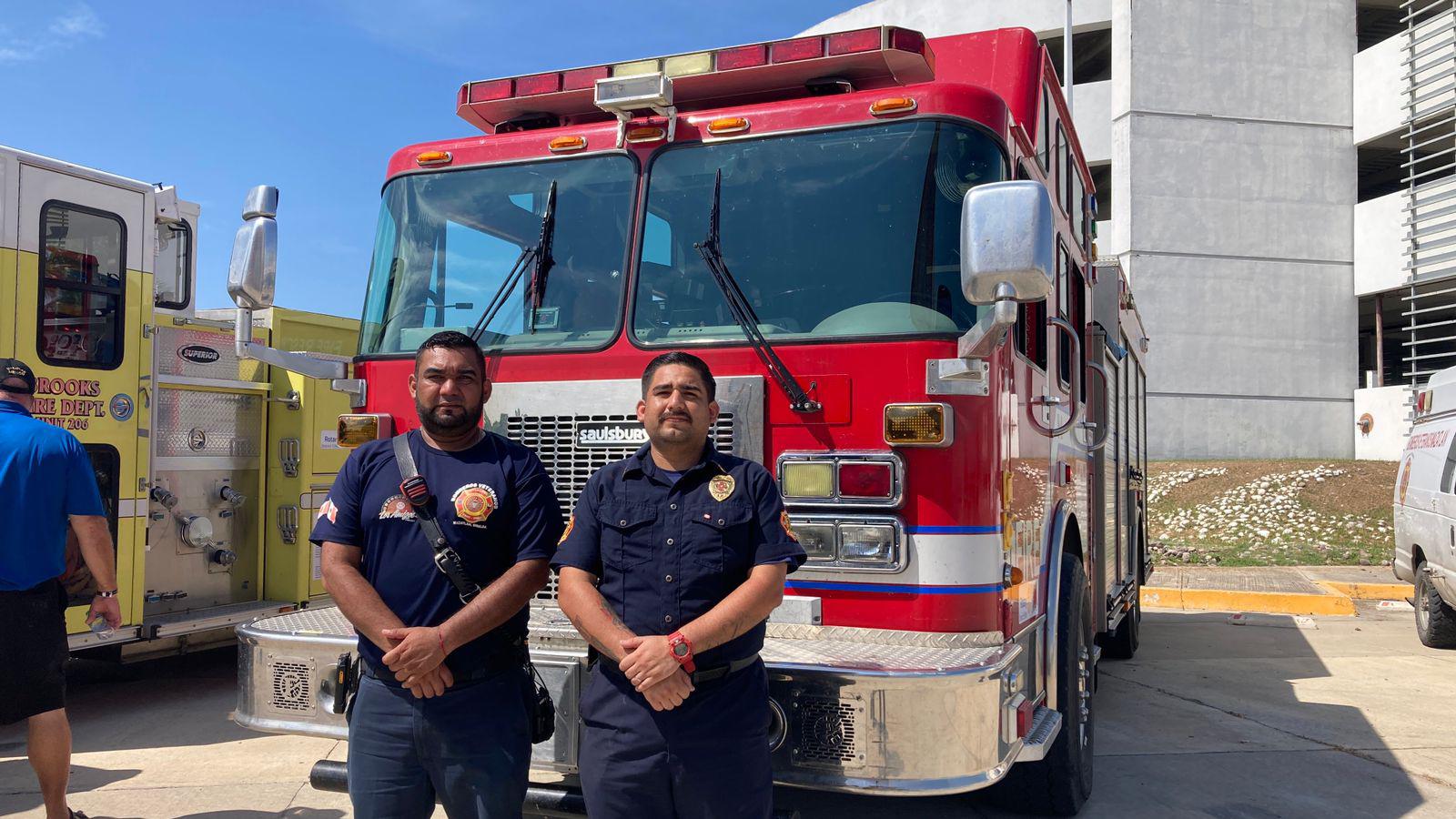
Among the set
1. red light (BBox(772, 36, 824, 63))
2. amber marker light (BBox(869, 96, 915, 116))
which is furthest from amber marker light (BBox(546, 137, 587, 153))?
amber marker light (BBox(869, 96, 915, 116))

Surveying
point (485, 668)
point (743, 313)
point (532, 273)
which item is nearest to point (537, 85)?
point (532, 273)

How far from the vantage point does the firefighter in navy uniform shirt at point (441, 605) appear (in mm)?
2744

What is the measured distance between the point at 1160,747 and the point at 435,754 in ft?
14.6

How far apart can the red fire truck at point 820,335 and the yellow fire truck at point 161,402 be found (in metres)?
2.80

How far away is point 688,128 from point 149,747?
168 inches

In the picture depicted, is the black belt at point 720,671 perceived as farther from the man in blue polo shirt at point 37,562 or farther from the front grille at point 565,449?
the man in blue polo shirt at point 37,562

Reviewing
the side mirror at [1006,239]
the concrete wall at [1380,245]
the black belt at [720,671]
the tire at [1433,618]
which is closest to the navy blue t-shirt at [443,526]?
the black belt at [720,671]

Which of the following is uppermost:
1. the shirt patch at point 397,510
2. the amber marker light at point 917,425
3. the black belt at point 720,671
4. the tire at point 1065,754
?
the amber marker light at point 917,425

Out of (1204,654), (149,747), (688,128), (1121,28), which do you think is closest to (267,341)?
(149,747)

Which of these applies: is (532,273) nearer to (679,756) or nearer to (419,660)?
(419,660)

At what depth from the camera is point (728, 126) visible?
4039 mm

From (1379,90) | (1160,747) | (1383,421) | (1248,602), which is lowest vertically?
(1248,602)

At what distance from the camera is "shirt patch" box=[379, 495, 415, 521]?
9.23 ft

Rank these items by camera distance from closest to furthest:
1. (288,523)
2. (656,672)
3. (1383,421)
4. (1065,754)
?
(656,672), (1065,754), (288,523), (1383,421)
